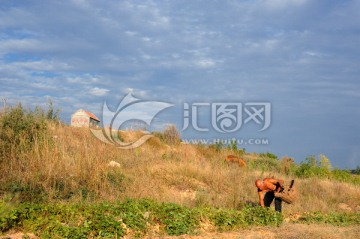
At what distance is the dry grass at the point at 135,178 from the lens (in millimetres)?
9781

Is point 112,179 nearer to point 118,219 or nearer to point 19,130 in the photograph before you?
point 19,130

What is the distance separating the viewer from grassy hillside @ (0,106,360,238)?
941 centimetres

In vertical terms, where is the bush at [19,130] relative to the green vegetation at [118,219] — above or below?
above

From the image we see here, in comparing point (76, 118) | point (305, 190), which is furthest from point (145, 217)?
point (76, 118)

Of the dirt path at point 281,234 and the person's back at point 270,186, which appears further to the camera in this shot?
the person's back at point 270,186

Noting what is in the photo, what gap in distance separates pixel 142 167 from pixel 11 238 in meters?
6.33

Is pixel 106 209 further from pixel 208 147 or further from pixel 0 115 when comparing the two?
pixel 208 147

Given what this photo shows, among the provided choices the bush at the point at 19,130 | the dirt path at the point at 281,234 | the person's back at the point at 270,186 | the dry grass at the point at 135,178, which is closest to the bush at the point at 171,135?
the dry grass at the point at 135,178

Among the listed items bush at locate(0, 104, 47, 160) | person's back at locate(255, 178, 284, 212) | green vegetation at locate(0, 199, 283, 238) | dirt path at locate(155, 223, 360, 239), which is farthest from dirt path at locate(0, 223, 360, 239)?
bush at locate(0, 104, 47, 160)

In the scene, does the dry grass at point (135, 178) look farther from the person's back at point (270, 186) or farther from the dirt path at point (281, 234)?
the dirt path at point (281, 234)

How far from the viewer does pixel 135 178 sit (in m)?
10.8

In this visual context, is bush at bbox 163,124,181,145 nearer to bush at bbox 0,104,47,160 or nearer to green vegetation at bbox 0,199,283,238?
bush at bbox 0,104,47,160

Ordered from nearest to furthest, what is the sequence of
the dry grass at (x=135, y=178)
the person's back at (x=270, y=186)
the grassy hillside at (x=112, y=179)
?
the person's back at (x=270, y=186) < the grassy hillside at (x=112, y=179) < the dry grass at (x=135, y=178)

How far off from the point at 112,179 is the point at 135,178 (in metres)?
0.61
